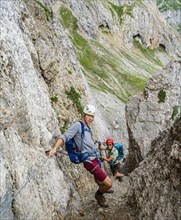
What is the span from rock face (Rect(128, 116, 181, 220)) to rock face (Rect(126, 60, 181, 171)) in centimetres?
1018

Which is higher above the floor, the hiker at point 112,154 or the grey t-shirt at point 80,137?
the grey t-shirt at point 80,137

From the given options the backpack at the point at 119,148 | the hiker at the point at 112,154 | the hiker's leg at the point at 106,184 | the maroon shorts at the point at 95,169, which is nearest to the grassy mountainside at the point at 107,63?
the hiker at the point at 112,154

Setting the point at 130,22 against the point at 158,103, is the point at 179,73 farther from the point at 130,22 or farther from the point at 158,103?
the point at 130,22

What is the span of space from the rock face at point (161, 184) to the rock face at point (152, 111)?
33.4 ft

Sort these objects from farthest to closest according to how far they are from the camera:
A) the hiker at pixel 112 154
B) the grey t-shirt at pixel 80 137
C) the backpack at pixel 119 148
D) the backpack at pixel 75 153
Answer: the backpack at pixel 119 148
the hiker at pixel 112 154
the backpack at pixel 75 153
the grey t-shirt at pixel 80 137

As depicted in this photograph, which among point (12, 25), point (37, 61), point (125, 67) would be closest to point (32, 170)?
point (12, 25)

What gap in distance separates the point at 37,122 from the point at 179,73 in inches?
653

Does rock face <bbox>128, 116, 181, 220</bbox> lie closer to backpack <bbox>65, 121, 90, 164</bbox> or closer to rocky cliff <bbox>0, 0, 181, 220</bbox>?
backpack <bbox>65, 121, 90, 164</bbox>

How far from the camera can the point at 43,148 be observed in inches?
570

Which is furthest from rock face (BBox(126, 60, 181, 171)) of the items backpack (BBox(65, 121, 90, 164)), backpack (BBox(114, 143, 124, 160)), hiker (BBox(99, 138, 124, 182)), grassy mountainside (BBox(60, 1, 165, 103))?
grassy mountainside (BBox(60, 1, 165, 103))

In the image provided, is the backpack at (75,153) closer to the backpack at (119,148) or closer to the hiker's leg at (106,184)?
the hiker's leg at (106,184)

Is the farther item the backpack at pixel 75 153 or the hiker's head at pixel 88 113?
the hiker's head at pixel 88 113

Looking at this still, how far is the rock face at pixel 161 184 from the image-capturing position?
1066 cm

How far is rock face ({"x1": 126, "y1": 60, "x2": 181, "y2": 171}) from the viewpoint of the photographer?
80.8ft
